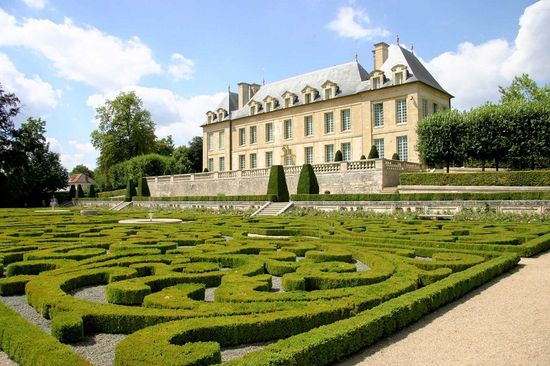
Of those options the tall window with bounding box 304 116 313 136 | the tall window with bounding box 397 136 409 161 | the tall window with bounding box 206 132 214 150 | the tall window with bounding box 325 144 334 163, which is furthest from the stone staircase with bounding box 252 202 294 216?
the tall window with bounding box 206 132 214 150

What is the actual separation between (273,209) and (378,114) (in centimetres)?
1616

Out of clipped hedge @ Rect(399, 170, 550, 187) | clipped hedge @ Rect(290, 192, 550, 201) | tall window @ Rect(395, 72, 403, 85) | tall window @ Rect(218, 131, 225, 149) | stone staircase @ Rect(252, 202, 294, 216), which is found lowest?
stone staircase @ Rect(252, 202, 294, 216)

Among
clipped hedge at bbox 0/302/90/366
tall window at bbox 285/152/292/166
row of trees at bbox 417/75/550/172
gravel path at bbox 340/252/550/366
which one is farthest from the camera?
tall window at bbox 285/152/292/166

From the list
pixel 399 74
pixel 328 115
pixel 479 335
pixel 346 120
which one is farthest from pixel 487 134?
pixel 479 335

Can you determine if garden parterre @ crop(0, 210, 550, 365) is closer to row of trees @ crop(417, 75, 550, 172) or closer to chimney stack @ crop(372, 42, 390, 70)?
row of trees @ crop(417, 75, 550, 172)

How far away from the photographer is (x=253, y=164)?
1884 inches

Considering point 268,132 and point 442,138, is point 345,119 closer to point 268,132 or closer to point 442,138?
point 268,132

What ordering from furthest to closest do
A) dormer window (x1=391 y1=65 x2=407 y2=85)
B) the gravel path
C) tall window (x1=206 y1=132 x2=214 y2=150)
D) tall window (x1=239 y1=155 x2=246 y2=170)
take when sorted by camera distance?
1. tall window (x1=206 y1=132 x2=214 y2=150)
2. tall window (x1=239 y1=155 x2=246 y2=170)
3. dormer window (x1=391 y1=65 x2=407 y2=85)
4. the gravel path

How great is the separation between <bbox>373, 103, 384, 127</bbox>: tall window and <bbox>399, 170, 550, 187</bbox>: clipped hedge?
381 inches

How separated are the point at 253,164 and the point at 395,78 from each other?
1781cm

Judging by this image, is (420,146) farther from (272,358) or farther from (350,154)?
(272,358)

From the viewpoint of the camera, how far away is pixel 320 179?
31.7 m

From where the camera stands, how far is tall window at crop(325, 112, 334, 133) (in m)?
41.0

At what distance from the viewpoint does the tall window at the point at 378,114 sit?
1460 inches
